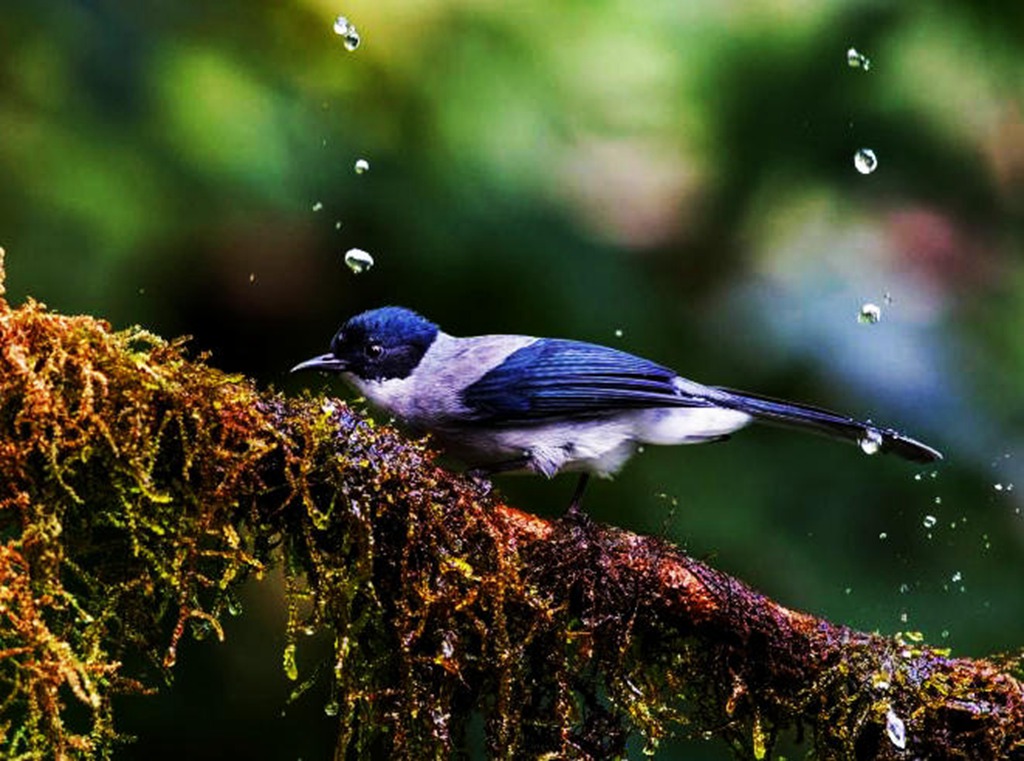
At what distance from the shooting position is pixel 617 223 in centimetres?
457

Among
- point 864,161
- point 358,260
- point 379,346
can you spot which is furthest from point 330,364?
point 864,161

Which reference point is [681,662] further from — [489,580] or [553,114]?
[553,114]

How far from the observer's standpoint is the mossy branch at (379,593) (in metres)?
2.02

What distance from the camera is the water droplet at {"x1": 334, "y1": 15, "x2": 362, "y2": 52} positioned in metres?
4.06

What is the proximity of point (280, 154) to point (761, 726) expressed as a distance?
6.97 feet

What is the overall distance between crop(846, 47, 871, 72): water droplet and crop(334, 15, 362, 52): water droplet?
5.22 ft

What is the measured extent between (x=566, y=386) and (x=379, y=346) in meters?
0.51

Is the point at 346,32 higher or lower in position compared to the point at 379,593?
higher

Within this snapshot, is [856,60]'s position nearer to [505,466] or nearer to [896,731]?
[505,466]

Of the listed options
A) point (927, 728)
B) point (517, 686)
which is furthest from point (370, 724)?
point (927, 728)

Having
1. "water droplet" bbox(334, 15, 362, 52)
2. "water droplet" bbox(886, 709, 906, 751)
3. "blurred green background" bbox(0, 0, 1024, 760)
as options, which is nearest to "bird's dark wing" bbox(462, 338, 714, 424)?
"blurred green background" bbox(0, 0, 1024, 760)

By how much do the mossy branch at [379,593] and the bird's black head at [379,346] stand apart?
1.05 metres

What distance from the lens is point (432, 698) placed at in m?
2.31

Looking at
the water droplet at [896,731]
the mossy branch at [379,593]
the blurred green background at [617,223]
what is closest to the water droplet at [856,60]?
the blurred green background at [617,223]
